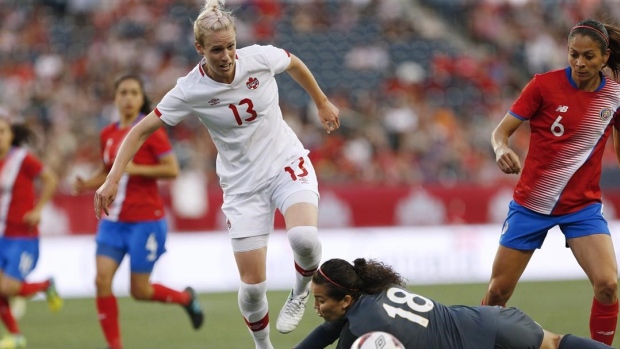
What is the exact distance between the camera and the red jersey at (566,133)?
21.9 feet


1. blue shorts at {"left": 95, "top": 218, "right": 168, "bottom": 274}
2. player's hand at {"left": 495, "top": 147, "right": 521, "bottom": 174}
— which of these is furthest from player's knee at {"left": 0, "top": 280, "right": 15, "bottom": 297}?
player's hand at {"left": 495, "top": 147, "right": 521, "bottom": 174}

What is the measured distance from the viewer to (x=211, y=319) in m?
11.1

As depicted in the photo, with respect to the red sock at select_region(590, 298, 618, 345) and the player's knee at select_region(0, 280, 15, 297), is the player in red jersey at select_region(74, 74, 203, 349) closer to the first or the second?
the player's knee at select_region(0, 280, 15, 297)

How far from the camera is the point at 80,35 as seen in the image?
64.6ft

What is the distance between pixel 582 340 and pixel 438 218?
9.91m

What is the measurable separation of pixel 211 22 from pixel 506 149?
206cm

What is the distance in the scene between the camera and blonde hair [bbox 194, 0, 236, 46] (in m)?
6.36

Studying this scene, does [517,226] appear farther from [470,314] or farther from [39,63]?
[39,63]

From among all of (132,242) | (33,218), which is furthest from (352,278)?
(33,218)

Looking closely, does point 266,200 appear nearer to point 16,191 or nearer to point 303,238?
point 303,238

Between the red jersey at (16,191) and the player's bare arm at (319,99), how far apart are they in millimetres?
3760

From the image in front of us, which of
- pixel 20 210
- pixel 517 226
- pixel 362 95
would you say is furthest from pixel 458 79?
pixel 517 226

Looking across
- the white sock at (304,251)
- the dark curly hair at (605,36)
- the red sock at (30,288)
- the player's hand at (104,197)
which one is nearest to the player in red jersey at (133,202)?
the red sock at (30,288)

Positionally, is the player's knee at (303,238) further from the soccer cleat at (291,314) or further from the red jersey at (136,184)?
the red jersey at (136,184)
